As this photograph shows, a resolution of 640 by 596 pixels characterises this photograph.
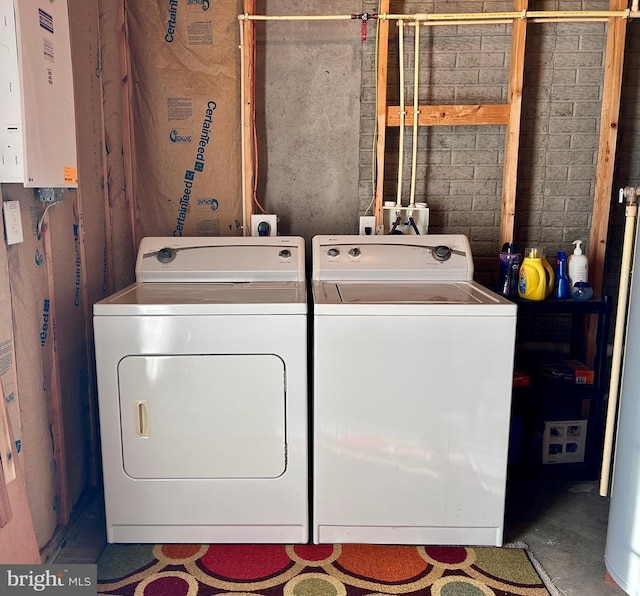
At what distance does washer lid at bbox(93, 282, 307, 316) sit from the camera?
194 centimetres

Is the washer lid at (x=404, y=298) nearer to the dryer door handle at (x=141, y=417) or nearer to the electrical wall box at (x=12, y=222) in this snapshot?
the dryer door handle at (x=141, y=417)

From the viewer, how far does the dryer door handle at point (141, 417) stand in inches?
78.5

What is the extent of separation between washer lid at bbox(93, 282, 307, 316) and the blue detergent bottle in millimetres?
1210

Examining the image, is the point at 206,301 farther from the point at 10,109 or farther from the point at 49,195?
the point at 10,109

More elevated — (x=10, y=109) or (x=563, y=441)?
(x=10, y=109)

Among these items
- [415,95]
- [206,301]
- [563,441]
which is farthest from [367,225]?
[563,441]

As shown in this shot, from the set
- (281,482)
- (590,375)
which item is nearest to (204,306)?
(281,482)

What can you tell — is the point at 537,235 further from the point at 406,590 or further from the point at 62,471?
the point at 62,471

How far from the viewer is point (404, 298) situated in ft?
6.82

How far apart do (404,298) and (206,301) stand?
0.71 metres

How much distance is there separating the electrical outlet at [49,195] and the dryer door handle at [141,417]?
2.45 feet

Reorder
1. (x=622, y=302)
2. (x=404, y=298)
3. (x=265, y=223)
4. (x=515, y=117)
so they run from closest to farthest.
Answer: (x=622, y=302) < (x=404, y=298) < (x=515, y=117) < (x=265, y=223)

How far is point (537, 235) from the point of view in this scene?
2.99m

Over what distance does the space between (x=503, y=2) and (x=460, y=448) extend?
7.02 feet
